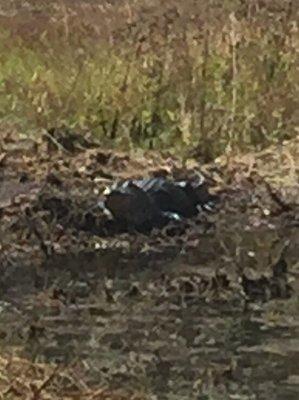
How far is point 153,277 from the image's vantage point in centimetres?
818

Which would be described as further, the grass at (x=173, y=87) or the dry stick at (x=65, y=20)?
the dry stick at (x=65, y=20)

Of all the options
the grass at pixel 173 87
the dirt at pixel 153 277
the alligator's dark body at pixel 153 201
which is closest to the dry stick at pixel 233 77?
the grass at pixel 173 87

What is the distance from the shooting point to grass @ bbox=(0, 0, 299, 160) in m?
10.5

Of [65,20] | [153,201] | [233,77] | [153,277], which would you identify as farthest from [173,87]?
[153,277]

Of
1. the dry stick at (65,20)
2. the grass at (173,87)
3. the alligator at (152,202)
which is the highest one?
the dry stick at (65,20)

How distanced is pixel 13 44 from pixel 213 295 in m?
4.64

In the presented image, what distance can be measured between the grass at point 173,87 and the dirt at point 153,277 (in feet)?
0.80

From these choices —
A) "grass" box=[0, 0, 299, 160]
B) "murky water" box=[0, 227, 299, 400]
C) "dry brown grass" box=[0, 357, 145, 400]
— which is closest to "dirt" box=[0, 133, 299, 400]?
"murky water" box=[0, 227, 299, 400]

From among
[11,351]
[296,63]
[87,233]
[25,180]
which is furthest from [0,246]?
[296,63]

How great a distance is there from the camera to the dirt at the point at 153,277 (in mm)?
6723

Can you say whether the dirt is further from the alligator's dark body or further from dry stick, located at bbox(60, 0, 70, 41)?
dry stick, located at bbox(60, 0, 70, 41)

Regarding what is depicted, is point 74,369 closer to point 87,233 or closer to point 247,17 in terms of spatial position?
point 87,233

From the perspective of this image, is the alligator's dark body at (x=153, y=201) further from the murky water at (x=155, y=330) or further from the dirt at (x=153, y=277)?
the murky water at (x=155, y=330)

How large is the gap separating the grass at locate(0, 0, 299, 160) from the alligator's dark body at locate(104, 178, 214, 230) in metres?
0.96
